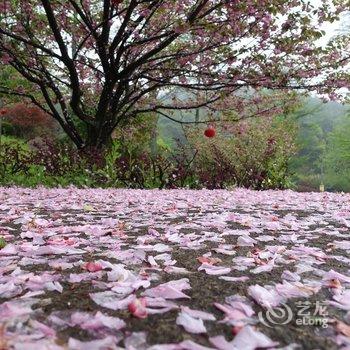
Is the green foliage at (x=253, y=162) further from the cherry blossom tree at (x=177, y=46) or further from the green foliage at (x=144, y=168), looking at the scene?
the cherry blossom tree at (x=177, y=46)

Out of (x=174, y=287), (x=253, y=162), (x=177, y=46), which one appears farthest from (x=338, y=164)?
(x=174, y=287)

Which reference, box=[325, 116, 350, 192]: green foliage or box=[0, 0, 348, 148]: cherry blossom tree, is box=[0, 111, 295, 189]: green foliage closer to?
box=[0, 0, 348, 148]: cherry blossom tree

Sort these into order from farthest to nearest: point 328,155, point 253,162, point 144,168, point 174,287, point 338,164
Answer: point 328,155, point 338,164, point 253,162, point 144,168, point 174,287

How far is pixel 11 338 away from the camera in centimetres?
130

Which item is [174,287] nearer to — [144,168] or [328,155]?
[144,168]

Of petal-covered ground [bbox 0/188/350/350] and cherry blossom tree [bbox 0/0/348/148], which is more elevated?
cherry blossom tree [bbox 0/0/348/148]

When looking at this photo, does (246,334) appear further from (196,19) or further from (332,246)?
(196,19)

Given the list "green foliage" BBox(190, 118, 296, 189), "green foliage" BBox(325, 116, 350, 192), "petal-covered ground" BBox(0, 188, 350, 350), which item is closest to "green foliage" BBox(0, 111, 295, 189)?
"green foliage" BBox(190, 118, 296, 189)

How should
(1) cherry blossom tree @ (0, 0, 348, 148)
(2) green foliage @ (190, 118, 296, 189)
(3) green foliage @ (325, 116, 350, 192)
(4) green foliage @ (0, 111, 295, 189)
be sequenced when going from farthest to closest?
(3) green foliage @ (325, 116, 350, 192)
(2) green foliage @ (190, 118, 296, 189)
(4) green foliage @ (0, 111, 295, 189)
(1) cherry blossom tree @ (0, 0, 348, 148)

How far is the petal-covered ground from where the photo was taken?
1.38 m

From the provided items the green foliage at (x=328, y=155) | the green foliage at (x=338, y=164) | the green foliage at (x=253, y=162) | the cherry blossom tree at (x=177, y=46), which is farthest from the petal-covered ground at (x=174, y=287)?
the green foliage at (x=338, y=164)

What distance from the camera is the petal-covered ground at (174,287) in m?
1.38

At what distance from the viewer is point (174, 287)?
1806mm

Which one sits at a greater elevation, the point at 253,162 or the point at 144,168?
the point at 253,162
